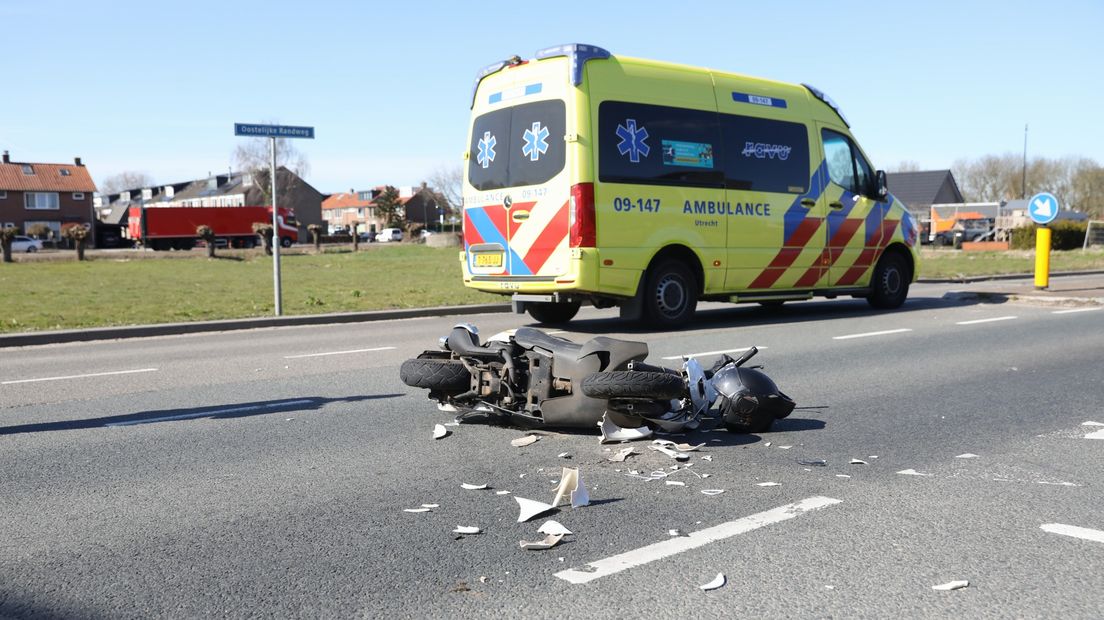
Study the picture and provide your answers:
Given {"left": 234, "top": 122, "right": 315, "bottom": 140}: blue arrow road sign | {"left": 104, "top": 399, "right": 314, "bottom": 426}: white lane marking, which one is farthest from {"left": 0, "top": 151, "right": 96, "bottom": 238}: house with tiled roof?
{"left": 104, "top": 399, "right": 314, "bottom": 426}: white lane marking

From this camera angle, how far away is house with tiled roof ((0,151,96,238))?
73562 mm

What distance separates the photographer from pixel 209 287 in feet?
69.1

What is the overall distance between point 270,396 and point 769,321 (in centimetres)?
805

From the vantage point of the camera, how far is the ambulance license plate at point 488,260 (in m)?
11.8

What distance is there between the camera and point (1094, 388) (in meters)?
7.49

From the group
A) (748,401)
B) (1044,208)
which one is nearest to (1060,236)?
(1044,208)

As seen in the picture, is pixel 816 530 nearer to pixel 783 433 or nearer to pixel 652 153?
pixel 783 433

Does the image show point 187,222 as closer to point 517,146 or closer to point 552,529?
point 517,146

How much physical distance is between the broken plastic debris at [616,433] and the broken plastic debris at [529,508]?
112 cm

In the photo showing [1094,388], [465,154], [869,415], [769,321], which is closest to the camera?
[869,415]

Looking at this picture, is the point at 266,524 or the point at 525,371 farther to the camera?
the point at 525,371

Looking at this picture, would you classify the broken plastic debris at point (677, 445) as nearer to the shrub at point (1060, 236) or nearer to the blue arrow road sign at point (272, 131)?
the blue arrow road sign at point (272, 131)

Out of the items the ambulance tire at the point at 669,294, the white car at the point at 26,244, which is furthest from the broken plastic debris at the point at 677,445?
the white car at the point at 26,244

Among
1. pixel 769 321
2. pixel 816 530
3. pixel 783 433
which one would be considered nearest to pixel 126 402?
pixel 783 433
